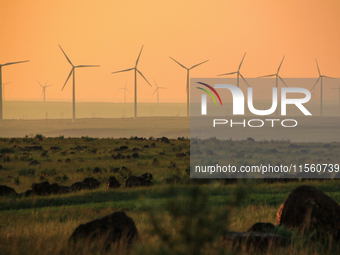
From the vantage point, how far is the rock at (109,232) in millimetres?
10641

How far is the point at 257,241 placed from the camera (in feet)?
34.8

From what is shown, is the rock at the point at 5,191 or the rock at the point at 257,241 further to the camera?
the rock at the point at 5,191

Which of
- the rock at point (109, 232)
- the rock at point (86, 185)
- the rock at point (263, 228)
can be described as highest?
the rock at point (109, 232)

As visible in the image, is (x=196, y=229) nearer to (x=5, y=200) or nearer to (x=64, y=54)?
(x=5, y=200)

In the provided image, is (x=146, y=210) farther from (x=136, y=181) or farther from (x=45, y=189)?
(x=136, y=181)

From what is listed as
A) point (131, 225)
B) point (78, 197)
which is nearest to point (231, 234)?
point (131, 225)

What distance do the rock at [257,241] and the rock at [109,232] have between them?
8.77 feet

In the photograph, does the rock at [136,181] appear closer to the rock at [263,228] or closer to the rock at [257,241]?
the rock at [263,228]

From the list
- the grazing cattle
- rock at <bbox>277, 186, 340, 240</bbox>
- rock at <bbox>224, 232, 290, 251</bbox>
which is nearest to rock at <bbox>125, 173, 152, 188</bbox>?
the grazing cattle

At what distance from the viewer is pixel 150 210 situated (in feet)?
26.7

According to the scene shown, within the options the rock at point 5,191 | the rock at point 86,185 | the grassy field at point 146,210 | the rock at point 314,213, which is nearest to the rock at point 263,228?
the grassy field at point 146,210

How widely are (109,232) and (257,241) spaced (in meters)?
4.00

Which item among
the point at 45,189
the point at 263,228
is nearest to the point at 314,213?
the point at 263,228

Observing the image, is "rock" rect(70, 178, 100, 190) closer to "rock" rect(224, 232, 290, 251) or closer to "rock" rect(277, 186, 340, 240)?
A: "rock" rect(277, 186, 340, 240)
